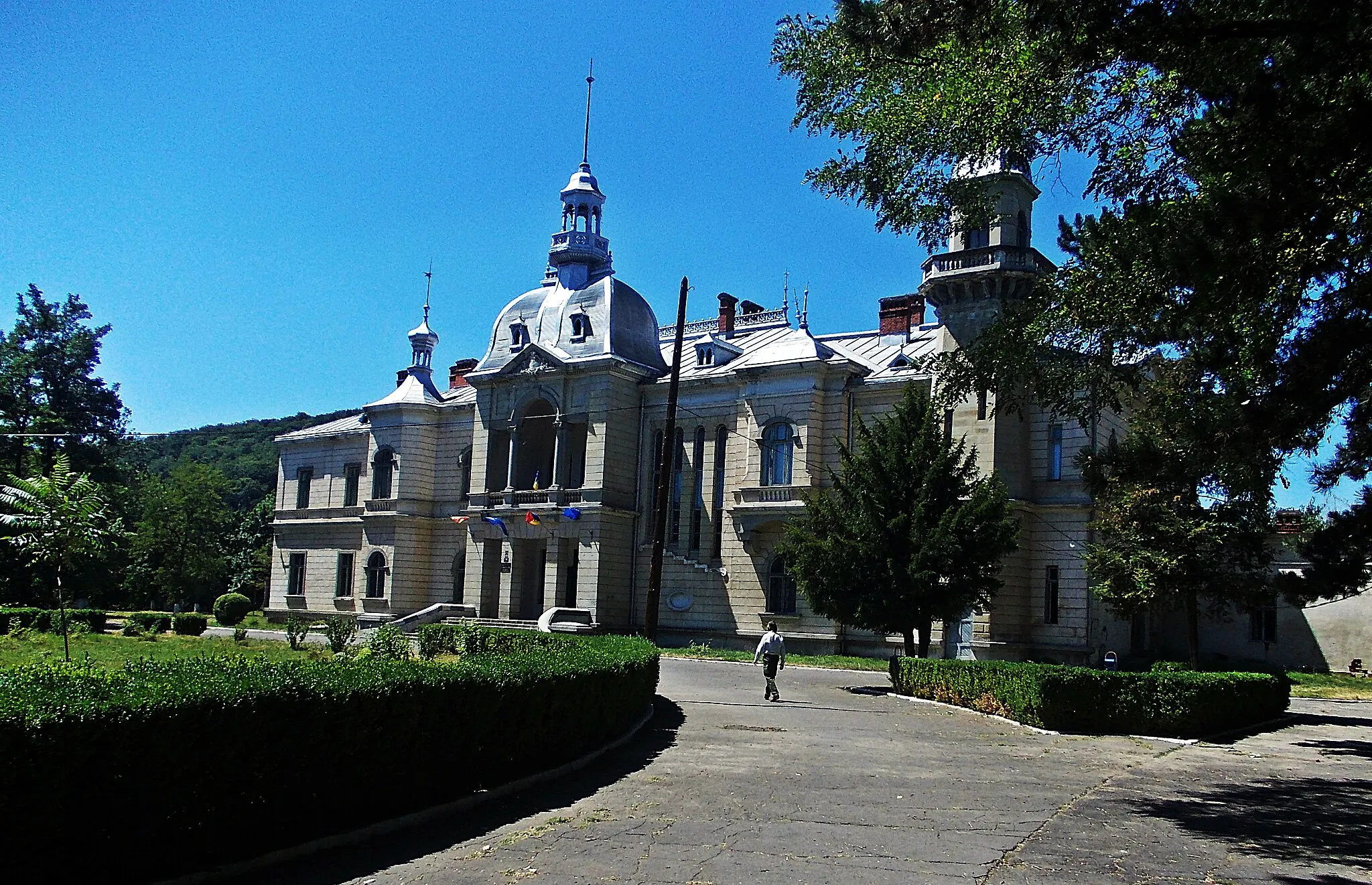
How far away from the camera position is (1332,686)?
3619 cm

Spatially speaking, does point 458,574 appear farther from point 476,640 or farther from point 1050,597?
point 1050,597

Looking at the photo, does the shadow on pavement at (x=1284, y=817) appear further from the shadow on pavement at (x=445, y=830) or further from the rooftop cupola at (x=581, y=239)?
the rooftop cupola at (x=581, y=239)

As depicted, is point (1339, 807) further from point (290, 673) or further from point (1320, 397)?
point (290, 673)

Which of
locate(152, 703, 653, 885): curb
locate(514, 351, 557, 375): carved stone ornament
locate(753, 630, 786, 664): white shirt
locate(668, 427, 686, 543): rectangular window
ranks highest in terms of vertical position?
locate(514, 351, 557, 375): carved stone ornament

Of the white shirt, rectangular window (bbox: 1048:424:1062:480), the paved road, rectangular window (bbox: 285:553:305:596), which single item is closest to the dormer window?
rectangular window (bbox: 285:553:305:596)

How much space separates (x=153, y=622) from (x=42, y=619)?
469cm

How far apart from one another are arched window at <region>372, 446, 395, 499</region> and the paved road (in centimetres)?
3678

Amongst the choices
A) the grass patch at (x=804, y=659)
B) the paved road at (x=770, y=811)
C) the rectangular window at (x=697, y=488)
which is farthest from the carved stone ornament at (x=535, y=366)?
the paved road at (x=770, y=811)

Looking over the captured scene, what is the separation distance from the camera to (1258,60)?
10.3 metres

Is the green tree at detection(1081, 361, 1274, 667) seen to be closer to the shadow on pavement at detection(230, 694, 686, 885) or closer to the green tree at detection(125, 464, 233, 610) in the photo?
the shadow on pavement at detection(230, 694, 686, 885)

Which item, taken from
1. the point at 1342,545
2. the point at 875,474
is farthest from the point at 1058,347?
the point at 875,474

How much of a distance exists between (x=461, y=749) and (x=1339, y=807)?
10461 mm

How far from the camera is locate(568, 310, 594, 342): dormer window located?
48.4m

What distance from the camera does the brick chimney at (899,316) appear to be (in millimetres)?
45500
